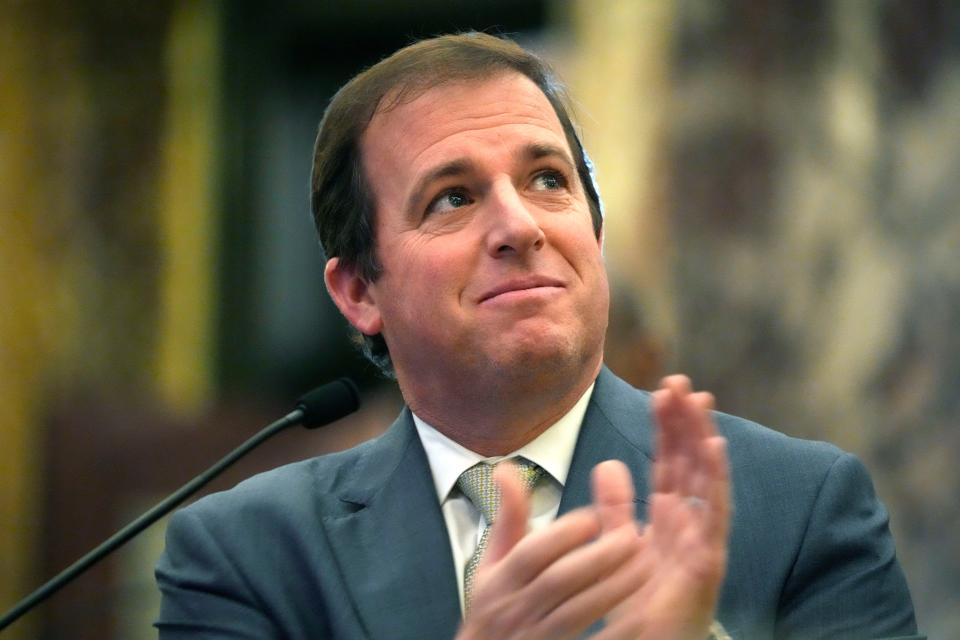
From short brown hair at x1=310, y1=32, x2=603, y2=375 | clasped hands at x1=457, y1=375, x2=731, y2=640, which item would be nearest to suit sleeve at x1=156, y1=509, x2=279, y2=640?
short brown hair at x1=310, y1=32, x2=603, y2=375

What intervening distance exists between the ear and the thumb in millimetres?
1145

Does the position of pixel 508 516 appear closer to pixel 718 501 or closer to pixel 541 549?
pixel 541 549

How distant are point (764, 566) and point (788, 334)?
3.19 meters

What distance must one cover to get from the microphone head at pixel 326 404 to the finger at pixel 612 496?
104cm

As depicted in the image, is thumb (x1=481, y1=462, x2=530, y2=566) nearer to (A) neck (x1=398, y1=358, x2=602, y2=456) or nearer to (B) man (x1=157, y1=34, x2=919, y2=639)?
(B) man (x1=157, y1=34, x2=919, y2=639)

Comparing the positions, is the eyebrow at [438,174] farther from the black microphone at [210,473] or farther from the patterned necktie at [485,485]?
the patterned necktie at [485,485]

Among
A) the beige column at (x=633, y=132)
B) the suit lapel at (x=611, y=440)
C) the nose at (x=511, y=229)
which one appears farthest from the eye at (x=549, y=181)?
the beige column at (x=633, y=132)

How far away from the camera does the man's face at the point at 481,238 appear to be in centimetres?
261

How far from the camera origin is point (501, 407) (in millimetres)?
2695

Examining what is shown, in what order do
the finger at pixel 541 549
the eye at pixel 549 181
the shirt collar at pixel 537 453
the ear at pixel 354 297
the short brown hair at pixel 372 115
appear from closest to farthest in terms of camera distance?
the finger at pixel 541 549, the shirt collar at pixel 537 453, the eye at pixel 549 181, the short brown hair at pixel 372 115, the ear at pixel 354 297

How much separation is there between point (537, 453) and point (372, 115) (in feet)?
2.73

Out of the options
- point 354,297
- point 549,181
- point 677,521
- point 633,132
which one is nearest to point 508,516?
point 677,521

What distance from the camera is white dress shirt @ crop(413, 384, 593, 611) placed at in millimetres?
2656

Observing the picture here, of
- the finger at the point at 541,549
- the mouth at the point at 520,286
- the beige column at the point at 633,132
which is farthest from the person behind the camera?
the beige column at the point at 633,132
